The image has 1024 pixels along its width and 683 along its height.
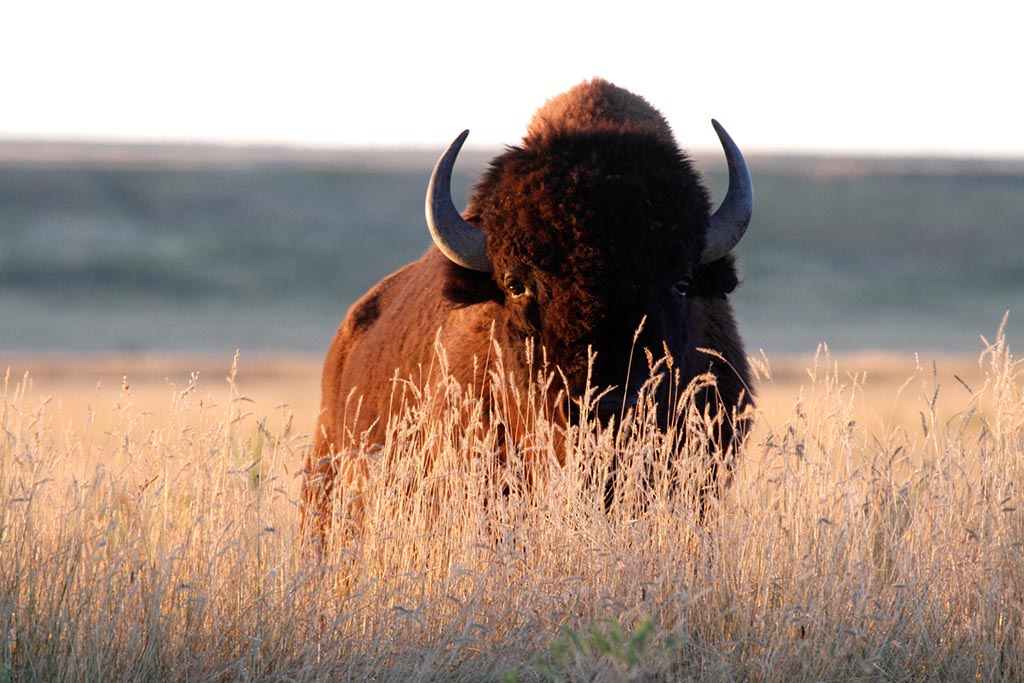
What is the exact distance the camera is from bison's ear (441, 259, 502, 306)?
6215mm

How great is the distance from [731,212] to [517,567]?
2.29 m

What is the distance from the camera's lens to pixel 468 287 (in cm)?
625

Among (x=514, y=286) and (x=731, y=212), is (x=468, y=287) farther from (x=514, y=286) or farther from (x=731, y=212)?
(x=731, y=212)

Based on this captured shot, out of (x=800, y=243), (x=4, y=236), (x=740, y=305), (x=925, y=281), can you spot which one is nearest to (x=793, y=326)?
(x=740, y=305)

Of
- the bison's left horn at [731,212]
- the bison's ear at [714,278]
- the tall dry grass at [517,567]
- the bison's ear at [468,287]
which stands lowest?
the tall dry grass at [517,567]

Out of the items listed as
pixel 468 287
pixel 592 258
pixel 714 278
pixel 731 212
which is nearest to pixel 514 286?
pixel 468 287

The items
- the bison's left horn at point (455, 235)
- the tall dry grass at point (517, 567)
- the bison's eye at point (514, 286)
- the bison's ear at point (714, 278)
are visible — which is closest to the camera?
the tall dry grass at point (517, 567)

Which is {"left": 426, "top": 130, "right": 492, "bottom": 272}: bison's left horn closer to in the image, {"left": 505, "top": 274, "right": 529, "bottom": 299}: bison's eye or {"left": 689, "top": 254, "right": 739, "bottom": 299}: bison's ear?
{"left": 505, "top": 274, "right": 529, "bottom": 299}: bison's eye

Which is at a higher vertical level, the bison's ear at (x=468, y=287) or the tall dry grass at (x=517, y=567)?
the bison's ear at (x=468, y=287)

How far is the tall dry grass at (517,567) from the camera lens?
16.4ft

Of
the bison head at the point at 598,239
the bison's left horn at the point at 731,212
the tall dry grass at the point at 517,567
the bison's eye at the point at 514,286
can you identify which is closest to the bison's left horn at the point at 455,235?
the bison head at the point at 598,239

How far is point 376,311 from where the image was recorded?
28.5 ft

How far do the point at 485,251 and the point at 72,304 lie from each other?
6252cm

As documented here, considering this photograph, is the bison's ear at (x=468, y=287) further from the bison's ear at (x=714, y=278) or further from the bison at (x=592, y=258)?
the bison's ear at (x=714, y=278)
